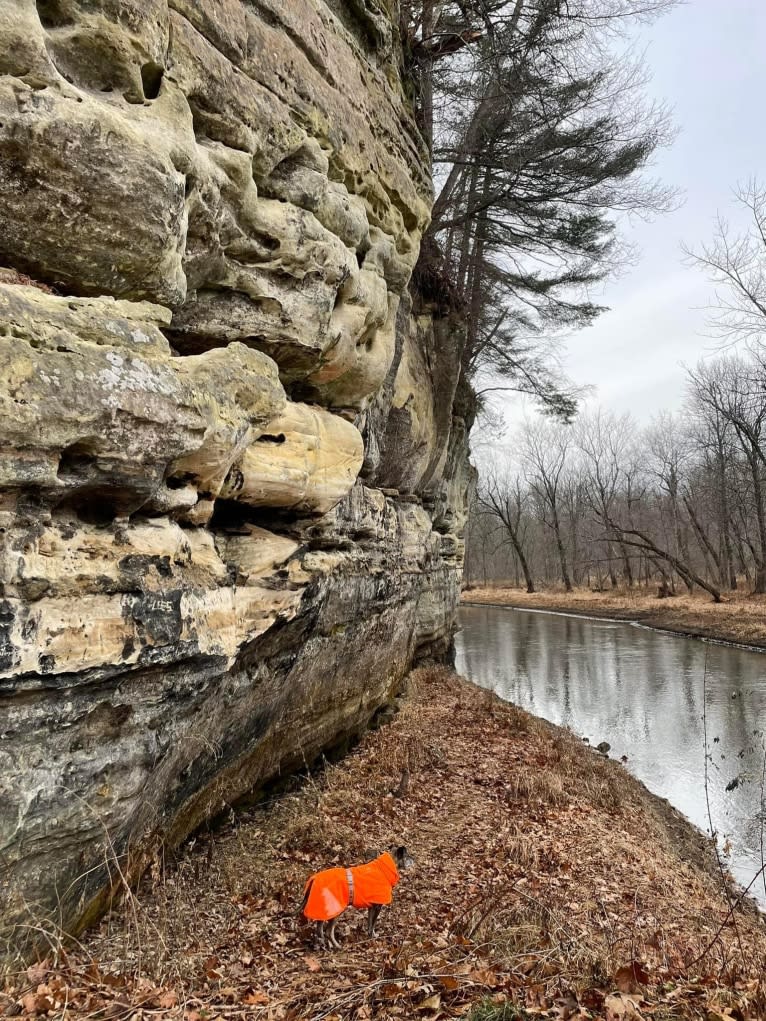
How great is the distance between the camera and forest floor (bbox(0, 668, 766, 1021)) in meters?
3.62

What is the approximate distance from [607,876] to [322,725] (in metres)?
3.66

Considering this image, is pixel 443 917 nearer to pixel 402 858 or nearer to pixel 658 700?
pixel 402 858

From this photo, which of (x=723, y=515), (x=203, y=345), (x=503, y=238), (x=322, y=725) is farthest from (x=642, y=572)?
(x=203, y=345)

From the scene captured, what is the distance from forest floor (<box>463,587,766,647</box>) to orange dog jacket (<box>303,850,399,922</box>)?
68.2ft

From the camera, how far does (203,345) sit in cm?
546

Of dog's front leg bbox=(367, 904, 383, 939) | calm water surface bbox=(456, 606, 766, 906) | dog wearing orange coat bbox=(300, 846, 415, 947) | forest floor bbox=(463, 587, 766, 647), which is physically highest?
dog wearing orange coat bbox=(300, 846, 415, 947)

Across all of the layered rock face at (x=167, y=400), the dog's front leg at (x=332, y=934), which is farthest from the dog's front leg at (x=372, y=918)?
the layered rock face at (x=167, y=400)

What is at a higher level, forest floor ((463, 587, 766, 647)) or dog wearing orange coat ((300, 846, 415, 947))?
dog wearing orange coat ((300, 846, 415, 947))

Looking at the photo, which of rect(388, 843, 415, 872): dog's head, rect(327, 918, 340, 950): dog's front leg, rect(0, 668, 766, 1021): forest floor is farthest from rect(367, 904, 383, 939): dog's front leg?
rect(388, 843, 415, 872): dog's head

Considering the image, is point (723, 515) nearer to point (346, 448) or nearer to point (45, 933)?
point (346, 448)

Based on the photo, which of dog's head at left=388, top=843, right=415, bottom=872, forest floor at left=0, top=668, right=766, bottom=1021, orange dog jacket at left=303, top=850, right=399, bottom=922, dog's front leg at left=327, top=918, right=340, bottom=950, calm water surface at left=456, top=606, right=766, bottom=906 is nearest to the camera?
forest floor at left=0, top=668, right=766, bottom=1021

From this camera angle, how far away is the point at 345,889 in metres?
4.54

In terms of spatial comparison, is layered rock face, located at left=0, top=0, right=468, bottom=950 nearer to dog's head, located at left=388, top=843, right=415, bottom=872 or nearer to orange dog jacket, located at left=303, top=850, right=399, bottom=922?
orange dog jacket, located at left=303, top=850, right=399, bottom=922

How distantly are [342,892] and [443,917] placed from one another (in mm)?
1286
